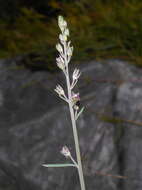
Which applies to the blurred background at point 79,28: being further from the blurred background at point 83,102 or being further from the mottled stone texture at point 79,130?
the mottled stone texture at point 79,130

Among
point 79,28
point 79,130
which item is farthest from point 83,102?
point 79,28

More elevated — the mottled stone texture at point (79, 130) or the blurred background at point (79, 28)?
the blurred background at point (79, 28)

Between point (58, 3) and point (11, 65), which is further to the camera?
point (58, 3)

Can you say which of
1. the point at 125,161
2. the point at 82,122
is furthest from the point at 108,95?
the point at 125,161

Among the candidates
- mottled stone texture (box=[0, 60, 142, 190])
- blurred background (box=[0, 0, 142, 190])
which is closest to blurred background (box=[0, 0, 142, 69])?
blurred background (box=[0, 0, 142, 190])

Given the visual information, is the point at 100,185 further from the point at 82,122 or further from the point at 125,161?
the point at 82,122

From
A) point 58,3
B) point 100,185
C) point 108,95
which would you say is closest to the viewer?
point 100,185

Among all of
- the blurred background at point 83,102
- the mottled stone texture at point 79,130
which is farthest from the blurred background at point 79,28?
the mottled stone texture at point 79,130
